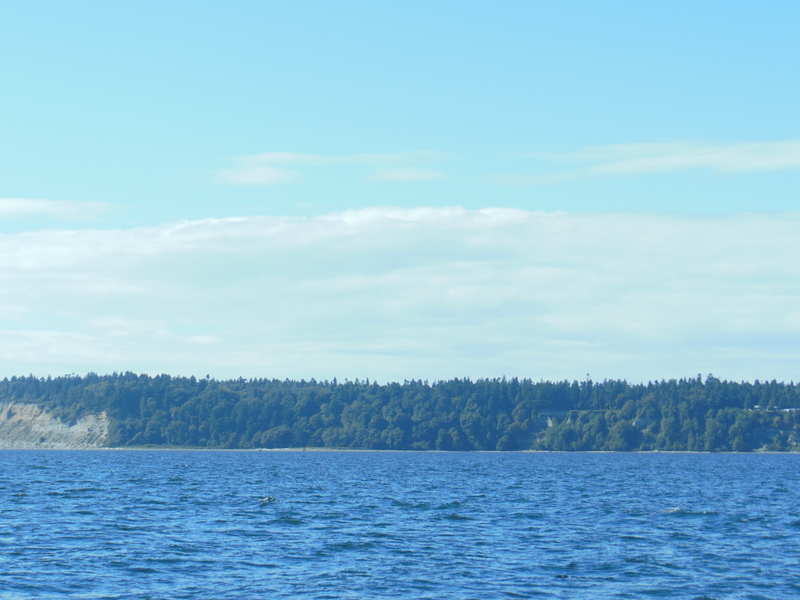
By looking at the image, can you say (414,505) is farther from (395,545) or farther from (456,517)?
(395,545)

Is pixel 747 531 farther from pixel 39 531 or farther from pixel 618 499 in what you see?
pixel 39 531

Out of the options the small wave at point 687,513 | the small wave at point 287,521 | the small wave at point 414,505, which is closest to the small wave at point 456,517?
the small wave at point 414,505

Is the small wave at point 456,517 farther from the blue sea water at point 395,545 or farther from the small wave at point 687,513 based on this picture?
the small wave at point 687,513

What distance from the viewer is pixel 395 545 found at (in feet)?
165

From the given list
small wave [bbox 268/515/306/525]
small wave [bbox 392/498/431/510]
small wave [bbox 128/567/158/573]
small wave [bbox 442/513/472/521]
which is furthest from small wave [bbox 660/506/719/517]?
small wave [bbox 128/567/158/573]

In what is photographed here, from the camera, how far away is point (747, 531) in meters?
57.1

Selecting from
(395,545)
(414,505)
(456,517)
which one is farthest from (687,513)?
(395,545)

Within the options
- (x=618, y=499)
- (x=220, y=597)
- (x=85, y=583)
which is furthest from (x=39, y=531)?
(x=618, y=499)

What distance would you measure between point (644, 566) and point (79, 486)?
234ft

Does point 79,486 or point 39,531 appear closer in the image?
point 39,531

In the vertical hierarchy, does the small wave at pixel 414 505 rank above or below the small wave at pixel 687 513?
below

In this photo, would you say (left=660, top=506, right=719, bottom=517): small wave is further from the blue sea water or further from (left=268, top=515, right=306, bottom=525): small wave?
(left=268, top=515, right=306, bottom=525): small wave

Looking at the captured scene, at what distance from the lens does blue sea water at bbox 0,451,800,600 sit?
38188 mm

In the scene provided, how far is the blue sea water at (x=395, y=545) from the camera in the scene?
125 feet
